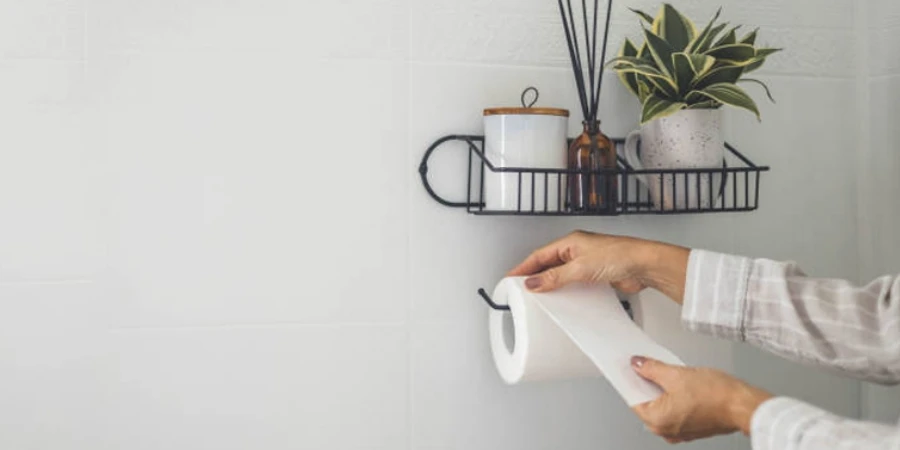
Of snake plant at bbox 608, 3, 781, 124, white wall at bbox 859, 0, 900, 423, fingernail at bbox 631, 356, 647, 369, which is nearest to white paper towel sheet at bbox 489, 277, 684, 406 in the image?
fingernail at bbox 631, 356, 647, 369

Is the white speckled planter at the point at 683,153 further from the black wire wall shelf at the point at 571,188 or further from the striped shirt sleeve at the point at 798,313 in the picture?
the striped shirt sleeve at the point at 798,313

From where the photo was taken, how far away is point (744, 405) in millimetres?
854

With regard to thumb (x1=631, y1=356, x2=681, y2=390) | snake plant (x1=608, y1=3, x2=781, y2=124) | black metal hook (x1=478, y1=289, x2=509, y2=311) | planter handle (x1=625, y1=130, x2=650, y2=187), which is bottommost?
thumb (x1=631, y1=356, x2=681, y2=390)

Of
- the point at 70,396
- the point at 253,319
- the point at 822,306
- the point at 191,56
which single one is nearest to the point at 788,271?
the point at 822,306

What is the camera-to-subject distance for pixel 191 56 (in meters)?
1.06

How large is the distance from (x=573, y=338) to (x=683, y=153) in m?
0.30

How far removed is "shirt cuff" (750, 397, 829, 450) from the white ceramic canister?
0.35 m

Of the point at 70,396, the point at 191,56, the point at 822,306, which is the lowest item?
the point at 70,396

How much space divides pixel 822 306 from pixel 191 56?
0.81m

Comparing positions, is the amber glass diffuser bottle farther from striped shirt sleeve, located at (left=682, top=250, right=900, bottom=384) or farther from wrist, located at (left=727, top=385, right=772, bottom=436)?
wrist, located at (left=727, top=385, right=772, bottom=436)

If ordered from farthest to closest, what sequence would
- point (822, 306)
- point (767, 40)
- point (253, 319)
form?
point (767, 40) → point (253, 319) → point (822, 306)

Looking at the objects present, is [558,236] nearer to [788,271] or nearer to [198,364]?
[788,271]

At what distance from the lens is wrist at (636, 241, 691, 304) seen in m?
1.02

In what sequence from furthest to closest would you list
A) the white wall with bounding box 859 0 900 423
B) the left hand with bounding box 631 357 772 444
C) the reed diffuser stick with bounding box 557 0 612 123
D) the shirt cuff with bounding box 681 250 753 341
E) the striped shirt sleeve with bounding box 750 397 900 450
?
the white wall with bounding box 859 0 900 423 → the reed diffuser stick with bounding box 557 0 612 123 → the shirt cuff with bounding box 681 250 753 341 → the left hand with bounding box 631 357 772 444 → the striped shirt sleeve with bounding box 750 397 900 450
